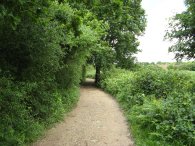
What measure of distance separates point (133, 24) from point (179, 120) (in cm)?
2322

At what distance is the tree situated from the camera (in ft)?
56.2

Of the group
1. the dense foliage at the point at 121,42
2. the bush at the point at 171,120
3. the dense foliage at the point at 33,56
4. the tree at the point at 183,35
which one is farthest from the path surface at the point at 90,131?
the dense foliage at the point at 121,42

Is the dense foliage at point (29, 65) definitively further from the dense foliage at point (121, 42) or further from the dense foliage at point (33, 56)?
the dense foliage at point (121, 42)

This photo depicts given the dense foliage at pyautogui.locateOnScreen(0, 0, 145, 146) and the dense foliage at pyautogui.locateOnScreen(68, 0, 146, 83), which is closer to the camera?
the dense foliage at pyautogui.locateOnScreen(0, 0, 145, 146)

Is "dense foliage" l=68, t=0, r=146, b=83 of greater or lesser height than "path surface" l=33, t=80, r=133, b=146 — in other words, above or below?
above

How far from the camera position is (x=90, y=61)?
91.2 feet

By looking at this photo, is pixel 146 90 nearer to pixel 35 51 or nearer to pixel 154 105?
pixel 154 105

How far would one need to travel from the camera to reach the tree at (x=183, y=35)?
17.1 m

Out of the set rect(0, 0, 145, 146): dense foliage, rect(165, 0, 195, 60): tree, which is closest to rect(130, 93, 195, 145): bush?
rect(0, 0, 145, 146): dense foliage

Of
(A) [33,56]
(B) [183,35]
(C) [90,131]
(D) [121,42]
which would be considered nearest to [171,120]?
(C) [90,131]

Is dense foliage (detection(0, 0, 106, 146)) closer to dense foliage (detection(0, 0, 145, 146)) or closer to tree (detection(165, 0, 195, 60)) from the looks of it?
dense foliage (detection(0, 0, 145, 146))

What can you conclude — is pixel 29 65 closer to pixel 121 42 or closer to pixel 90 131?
pixel 90 131

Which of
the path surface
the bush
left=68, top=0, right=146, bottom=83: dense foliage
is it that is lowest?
the path surface

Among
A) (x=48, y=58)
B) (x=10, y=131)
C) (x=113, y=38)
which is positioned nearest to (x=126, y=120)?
(x=48, y=58)
